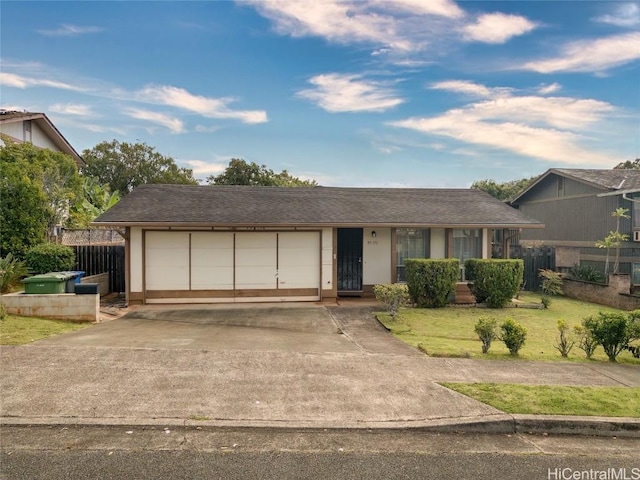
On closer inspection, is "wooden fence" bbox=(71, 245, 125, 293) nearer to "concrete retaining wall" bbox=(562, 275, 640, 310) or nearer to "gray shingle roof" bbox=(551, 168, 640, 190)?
"concrete retaining wall" bbox=(562, 275, 640, 310)

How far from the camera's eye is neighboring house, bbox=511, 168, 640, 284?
17000 millimetres

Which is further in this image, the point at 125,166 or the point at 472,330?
the point at 125,166

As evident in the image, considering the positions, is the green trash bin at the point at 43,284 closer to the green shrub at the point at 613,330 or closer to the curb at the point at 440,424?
the curb at the point at 440,424

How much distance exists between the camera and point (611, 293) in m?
15.1

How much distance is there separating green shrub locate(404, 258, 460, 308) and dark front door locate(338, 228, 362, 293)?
7.88 feet

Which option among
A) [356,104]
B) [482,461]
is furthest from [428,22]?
[482,461]

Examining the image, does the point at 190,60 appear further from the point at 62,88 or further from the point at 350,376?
the point at 350,376

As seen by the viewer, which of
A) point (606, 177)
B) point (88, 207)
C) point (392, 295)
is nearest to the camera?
point (392, 295)

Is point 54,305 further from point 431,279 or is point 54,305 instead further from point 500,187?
point 500,187

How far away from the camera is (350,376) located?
5.93 meters

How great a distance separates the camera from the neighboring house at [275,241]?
12.7 meters

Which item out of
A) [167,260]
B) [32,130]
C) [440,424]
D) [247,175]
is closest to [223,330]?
[167,260]

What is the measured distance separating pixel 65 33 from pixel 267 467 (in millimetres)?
17717

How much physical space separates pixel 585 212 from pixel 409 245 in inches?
425
